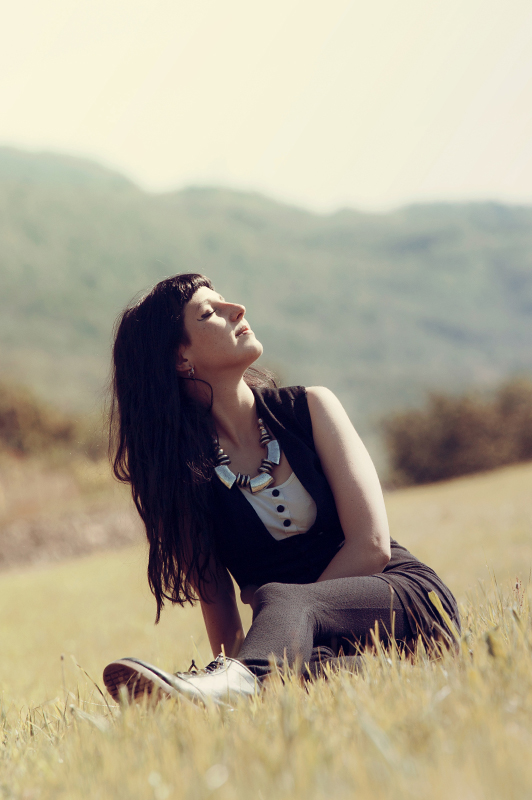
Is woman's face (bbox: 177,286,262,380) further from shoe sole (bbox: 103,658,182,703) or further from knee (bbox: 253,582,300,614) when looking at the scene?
shoe sole (bbox: 103,658,182,703)

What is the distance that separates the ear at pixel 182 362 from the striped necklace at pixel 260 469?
0.31m

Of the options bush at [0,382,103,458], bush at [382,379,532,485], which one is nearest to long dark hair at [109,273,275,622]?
bush at [0,382,103,458]

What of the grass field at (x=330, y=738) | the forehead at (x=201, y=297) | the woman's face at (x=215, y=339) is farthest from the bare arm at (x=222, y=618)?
the forehead at (x=201, y=297)

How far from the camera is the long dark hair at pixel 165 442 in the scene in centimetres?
247

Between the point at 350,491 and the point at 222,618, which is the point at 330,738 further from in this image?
the point at 222,618

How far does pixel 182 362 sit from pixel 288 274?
12247 cm

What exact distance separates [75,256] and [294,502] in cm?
11409

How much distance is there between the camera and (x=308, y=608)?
1.89 m

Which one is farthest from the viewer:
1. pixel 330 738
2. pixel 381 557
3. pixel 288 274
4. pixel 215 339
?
pixel 288 274

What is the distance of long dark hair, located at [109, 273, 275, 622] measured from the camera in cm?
247

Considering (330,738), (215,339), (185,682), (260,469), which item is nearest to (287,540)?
(260,469)

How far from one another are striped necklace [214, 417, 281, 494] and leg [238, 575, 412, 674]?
21.0 inches

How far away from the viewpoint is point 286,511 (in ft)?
7.89

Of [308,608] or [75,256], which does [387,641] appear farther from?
[75,256]
